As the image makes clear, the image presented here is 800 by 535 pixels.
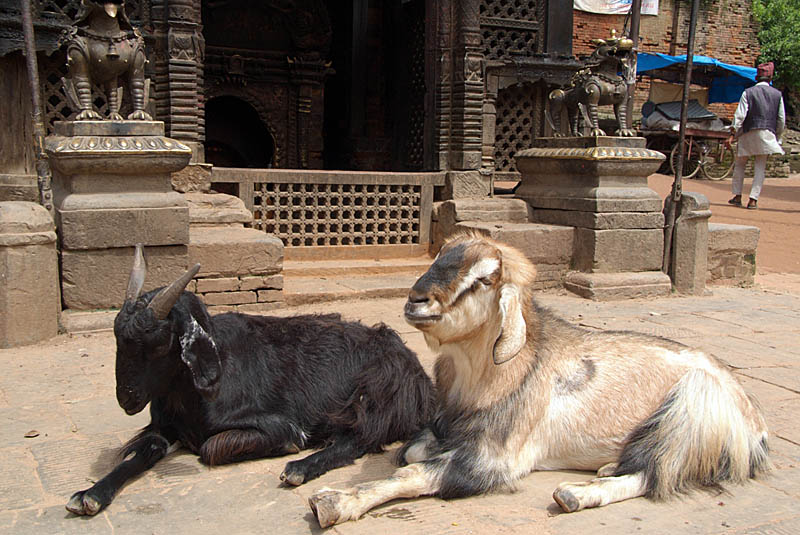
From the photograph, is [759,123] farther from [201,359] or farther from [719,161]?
[201,359]

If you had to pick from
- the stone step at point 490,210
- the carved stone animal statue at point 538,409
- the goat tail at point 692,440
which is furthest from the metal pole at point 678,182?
the goat tail at point 692,440

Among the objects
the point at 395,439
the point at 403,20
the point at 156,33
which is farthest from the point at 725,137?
the point at 395,439

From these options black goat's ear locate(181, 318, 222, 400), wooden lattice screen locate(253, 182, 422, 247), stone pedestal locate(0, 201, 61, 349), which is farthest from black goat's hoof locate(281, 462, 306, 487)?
wooden lattice screen locate(253, 182, 422, 247)

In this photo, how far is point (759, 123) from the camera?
1457 centimetres

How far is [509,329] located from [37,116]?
15.5 feet

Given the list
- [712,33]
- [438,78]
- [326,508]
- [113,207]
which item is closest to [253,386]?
[326,508]

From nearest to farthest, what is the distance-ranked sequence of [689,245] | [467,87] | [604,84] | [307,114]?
[604,84] → [689,245] → [467,87] → [307,114]

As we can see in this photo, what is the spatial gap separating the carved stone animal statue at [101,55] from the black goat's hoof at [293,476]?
3.88 metres

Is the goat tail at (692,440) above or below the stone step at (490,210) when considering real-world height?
below

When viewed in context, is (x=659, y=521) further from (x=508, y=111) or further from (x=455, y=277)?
(x=508, y=111)

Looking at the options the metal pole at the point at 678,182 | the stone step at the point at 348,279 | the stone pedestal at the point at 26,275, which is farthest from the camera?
the metal pole at the point at 678,182

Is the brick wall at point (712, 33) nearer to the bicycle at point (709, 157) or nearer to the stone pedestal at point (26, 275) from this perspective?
the bicycle at point (709, 157)

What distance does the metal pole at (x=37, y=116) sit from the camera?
6008mm

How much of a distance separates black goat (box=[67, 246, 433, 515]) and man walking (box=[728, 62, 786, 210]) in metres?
12.7
